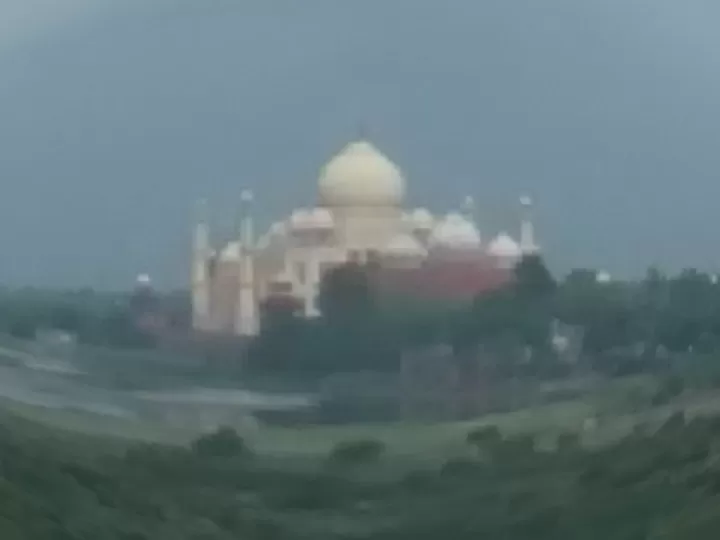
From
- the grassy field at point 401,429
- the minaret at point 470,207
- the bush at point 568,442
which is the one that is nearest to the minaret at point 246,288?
the grassy field at point 401,429

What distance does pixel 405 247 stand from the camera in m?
1.12

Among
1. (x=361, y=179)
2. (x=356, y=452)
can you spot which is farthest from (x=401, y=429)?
(x=361, y=179)

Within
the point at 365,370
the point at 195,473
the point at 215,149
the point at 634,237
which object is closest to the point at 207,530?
the point at 195,473

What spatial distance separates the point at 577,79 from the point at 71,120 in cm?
52

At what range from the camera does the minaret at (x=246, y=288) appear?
1118 mm

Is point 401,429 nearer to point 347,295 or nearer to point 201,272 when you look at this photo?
point 347,295

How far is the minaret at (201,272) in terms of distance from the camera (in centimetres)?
112

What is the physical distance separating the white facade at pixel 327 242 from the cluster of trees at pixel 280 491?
14 centimetres

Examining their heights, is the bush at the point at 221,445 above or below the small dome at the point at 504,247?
below

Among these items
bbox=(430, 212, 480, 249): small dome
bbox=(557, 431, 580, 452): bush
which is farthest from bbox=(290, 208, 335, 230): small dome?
bbox=(557, 431, 580, 452): bush

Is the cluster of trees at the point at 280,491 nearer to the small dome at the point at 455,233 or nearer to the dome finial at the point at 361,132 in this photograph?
the small dome at the point at 455,233

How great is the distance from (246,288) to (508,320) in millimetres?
268

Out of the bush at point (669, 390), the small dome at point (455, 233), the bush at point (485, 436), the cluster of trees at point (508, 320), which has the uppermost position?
the small dome at point (455, 233)

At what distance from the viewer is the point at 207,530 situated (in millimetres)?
1127
